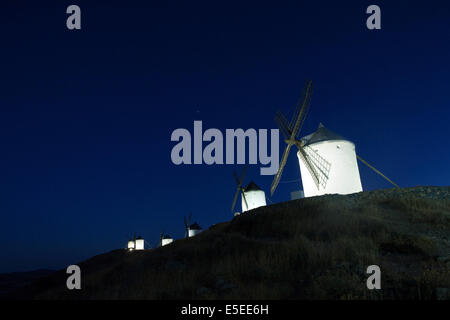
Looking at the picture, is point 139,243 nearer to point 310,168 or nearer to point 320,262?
point 310,168

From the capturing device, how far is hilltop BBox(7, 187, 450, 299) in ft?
14.3

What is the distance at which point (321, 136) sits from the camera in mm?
18422

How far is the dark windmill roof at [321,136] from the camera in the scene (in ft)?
59.3

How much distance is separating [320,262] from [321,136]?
1414cm

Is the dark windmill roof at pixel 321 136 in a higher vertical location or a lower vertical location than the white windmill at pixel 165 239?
higher

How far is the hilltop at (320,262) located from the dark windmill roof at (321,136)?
293 inches

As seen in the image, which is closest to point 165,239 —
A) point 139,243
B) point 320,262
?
point 139,243

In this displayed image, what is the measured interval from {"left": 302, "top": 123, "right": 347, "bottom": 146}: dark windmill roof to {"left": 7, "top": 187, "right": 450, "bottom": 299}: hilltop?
7441 mm

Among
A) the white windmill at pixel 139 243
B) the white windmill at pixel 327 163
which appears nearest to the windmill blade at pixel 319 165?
the white windmill at pixel 327 163

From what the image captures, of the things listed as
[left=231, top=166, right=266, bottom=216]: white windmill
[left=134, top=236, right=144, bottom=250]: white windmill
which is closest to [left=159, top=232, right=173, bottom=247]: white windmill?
[left=134, top=236, right=144, bottom=250]: white windmill

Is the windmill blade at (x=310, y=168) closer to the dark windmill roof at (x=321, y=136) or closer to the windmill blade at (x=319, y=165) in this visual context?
the windmill blade at (x=319, y=165)

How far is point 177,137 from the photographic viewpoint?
13625 mm
